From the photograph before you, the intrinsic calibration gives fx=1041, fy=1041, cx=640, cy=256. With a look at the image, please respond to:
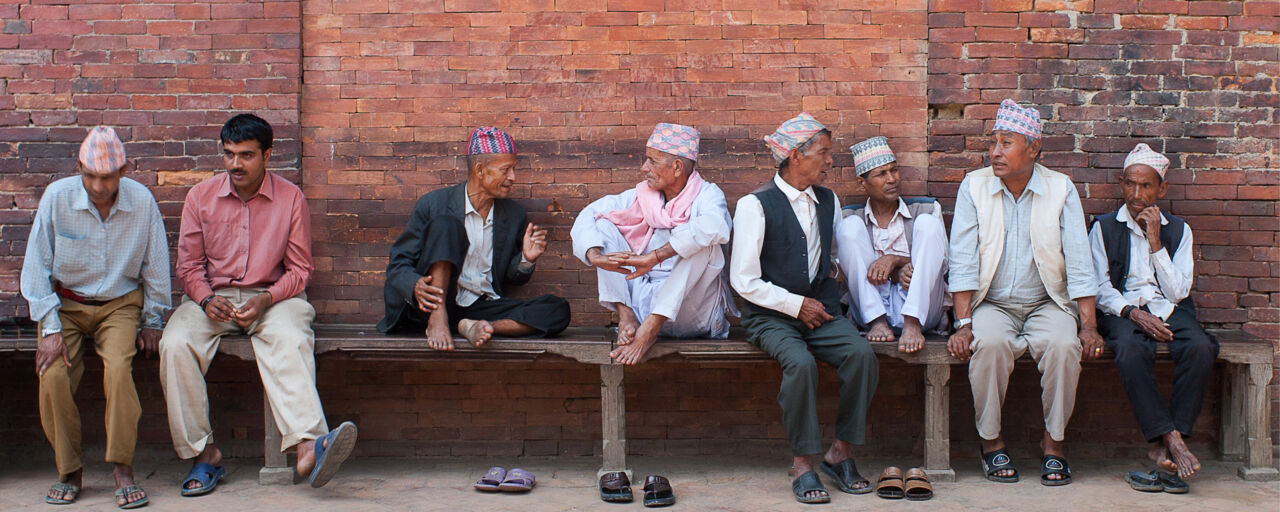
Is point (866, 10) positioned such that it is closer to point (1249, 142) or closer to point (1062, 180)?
point (1062, 180)

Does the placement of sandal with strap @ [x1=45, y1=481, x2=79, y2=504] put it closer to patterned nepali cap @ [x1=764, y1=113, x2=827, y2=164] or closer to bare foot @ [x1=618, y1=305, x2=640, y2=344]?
bare foot @ [x1=618, y1=305, x2=640, y2=344]

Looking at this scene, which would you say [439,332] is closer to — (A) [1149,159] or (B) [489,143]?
(B) [489,143]

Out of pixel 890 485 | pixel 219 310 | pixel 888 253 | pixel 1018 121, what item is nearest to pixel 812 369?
pixel 890 485

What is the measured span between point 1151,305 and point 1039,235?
67 cm

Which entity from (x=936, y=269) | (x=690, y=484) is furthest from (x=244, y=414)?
(x=936, y=269)

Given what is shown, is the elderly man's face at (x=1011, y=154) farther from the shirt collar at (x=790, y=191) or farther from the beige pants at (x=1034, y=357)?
the shirt collar at (x=790, y=191)

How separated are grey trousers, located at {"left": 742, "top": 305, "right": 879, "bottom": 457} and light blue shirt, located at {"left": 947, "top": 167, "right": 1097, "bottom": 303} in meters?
0.69

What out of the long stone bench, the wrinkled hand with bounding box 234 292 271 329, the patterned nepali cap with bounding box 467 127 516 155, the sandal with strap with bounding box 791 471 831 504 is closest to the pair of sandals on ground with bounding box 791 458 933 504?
the sandal with strap with bounding box 791 471 831 504

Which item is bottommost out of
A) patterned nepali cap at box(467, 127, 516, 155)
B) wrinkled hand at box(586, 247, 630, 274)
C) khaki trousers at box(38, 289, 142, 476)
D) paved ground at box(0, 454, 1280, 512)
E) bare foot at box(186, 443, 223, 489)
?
paved ground at box(0, 454, 1280, 512)

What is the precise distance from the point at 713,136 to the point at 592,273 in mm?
1005

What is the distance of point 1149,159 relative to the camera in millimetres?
5398

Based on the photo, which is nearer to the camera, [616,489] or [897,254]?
[616,489]

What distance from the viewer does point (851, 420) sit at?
495cm

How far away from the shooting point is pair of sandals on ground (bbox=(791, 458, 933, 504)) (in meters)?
4.77
